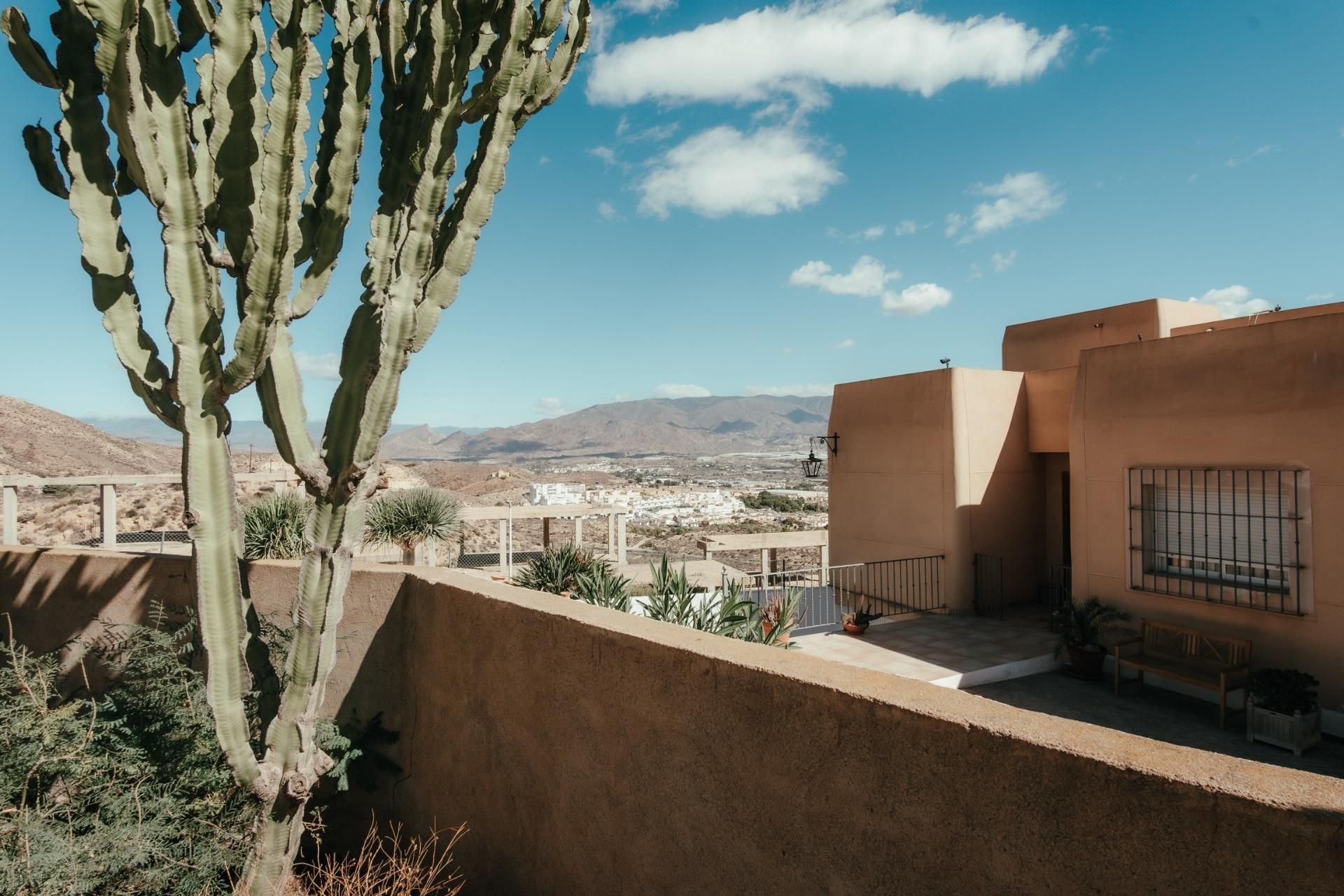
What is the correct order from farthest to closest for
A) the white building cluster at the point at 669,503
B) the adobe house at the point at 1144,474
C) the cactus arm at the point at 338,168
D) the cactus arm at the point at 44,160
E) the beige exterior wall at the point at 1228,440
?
the white building cluster at the point at 669,503 < the adobe house at the point at 1144,474 < the beige exterior wall at the point at 1228,440 < the cactus arm at the point at 338,168 < the cactus arm at the point at 44,160

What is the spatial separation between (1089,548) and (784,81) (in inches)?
400

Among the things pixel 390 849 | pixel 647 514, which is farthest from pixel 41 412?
pixel 390 849

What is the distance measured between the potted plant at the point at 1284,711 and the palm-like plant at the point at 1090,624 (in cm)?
156

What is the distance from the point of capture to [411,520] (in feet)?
29.5

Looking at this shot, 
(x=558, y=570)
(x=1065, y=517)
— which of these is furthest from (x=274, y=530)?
(x=1065, y=517)

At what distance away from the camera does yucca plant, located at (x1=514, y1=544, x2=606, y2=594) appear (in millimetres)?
7148

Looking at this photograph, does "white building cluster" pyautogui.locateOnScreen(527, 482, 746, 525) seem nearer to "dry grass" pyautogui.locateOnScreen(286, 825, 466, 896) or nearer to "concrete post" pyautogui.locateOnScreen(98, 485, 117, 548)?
"concrete post" pyautogui.locateOnScreen(98, 485, 117, 548)

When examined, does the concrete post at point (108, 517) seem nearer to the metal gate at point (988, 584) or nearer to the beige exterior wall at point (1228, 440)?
the metal gate at point (988, 584)

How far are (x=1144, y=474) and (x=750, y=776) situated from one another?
7.31 m

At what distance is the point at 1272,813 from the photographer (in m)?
1.28

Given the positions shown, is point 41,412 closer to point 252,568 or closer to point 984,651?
point 252,568

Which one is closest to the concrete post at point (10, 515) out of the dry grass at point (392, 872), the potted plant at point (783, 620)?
the dry grass at point (392, 872)

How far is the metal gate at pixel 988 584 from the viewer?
9844mm

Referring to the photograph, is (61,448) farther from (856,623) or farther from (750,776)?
(750,776)
